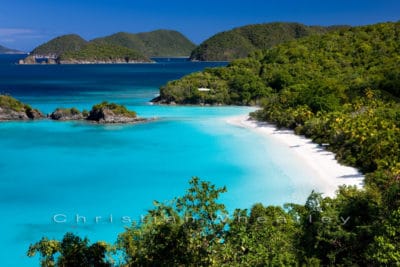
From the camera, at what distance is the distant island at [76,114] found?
51497 millimetres

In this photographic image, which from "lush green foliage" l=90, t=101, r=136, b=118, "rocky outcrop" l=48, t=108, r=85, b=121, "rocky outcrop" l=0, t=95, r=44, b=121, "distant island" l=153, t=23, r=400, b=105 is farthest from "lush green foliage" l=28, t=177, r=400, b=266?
"rocky outcrop" l=0, t=95, r=44, b=121

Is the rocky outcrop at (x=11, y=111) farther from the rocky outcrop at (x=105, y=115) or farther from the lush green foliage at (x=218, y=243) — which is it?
the lush green foliage at (x=218, y=243)

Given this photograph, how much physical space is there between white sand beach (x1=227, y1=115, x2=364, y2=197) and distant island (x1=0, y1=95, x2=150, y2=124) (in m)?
14.1

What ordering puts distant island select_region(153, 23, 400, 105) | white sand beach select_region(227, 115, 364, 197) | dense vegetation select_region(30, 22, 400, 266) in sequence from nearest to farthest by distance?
dense vegetation select_region(30, 22, 400, 266)
white sand beach select_region(227, 115, 364, 197)
distant island select_region(153, 23, 400, 105)

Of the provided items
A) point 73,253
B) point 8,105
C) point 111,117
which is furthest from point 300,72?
point 73,253

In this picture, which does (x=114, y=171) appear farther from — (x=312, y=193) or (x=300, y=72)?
(x=300, y=72)

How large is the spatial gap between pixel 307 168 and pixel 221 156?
7186 mm

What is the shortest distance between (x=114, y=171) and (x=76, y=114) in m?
24.1

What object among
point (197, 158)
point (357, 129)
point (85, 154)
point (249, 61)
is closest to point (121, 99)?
point (249, 61)

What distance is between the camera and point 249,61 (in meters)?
78.6

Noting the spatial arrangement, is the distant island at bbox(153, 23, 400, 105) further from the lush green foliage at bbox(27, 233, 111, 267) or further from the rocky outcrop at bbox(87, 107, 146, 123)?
the lush green foliage at bbox(27, 233, 111, 267)

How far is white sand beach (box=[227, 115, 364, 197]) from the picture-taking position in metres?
26.5

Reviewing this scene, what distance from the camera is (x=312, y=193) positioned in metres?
16.0

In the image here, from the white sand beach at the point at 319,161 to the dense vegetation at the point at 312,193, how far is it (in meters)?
Answer: 0.83
